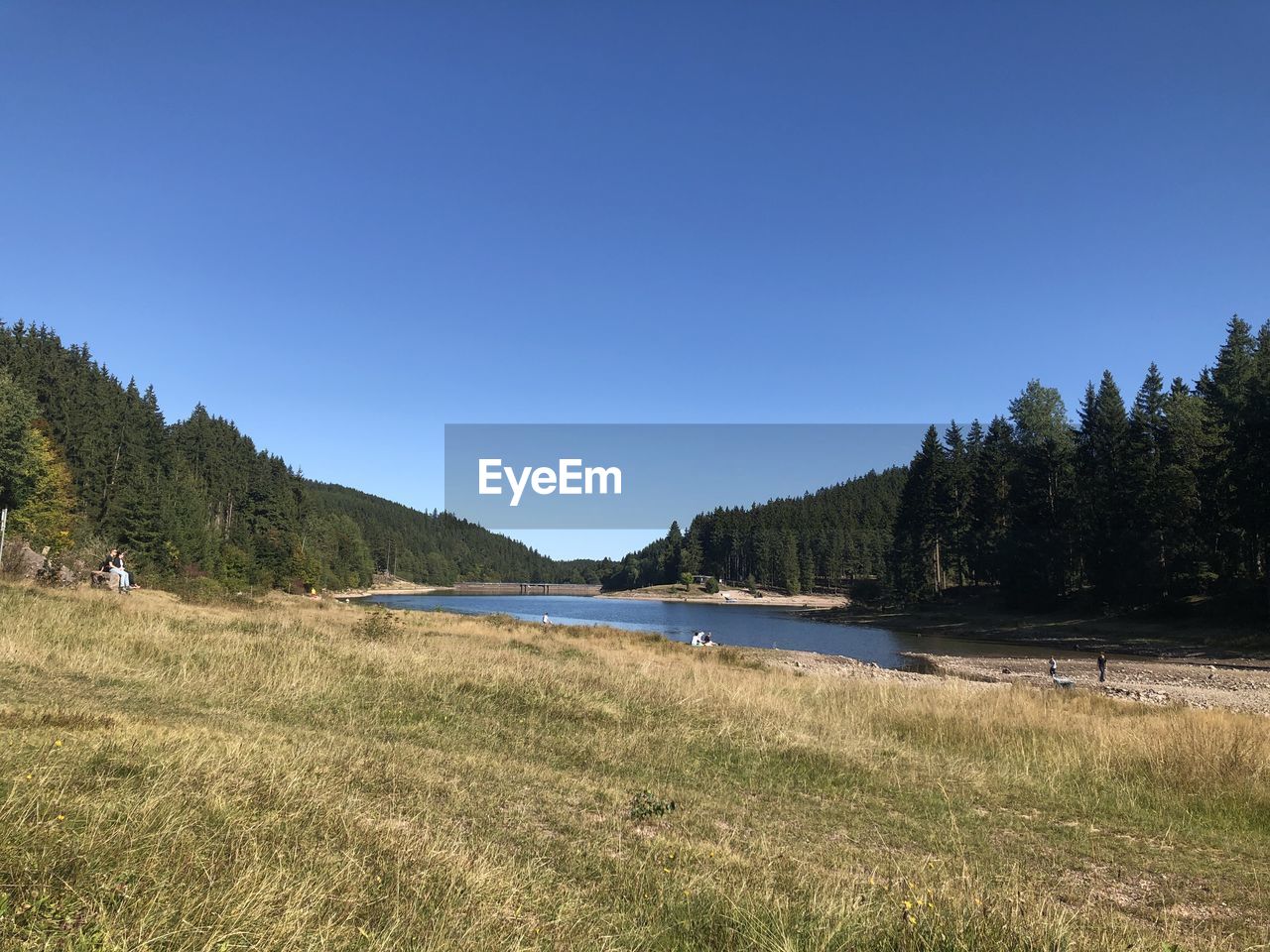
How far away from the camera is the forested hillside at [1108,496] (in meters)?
47.9

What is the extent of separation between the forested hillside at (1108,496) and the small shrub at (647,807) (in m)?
48.9

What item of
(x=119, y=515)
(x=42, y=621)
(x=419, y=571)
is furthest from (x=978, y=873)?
(x=419, y=571)

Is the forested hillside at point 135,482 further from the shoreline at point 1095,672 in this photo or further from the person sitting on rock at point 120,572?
the shoreline at point 1095,672

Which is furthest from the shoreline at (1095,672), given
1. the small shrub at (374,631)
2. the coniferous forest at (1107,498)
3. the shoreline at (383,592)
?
the shoreline at (383,592)

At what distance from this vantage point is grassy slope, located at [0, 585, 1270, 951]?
4160 mm

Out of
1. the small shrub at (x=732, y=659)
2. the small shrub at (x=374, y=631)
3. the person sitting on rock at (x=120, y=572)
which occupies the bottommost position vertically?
the small shrub at (x=732, y=659)

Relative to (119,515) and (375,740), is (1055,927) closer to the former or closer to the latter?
(375,740)

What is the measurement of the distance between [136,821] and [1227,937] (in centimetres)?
825

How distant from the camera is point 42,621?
15.6 m

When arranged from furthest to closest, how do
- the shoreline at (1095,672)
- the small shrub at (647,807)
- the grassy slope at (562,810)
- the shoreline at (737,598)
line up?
1. the shoreline at (737,598)
2. the shoreline at (1095,672)
3. the small shrub at (647,807)
4. the grassy slope at (562,810)

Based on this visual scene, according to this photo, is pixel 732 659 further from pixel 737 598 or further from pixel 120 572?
pixel 737 598

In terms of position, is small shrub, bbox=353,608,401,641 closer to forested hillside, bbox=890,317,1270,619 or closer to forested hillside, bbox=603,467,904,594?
forested hillside, bbox=890,317,1270,619

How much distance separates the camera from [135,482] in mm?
64688

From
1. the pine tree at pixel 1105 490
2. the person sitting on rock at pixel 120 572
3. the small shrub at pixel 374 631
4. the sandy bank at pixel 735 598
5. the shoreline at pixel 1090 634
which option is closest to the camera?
the small shrub at pixel 374 631
